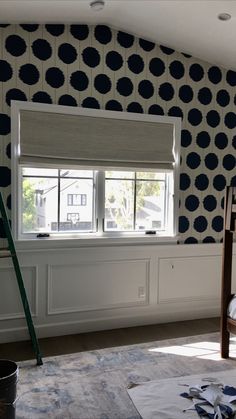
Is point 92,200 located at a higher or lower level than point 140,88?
lower

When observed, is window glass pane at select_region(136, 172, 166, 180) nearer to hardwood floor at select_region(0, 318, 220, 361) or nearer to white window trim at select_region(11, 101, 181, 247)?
white window trim at select_region(11, 101, 181, 247)

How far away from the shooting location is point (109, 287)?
3.62 metres

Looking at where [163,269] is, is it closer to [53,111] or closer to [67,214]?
[67,214]

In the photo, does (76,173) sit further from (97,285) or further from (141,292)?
(141,292)

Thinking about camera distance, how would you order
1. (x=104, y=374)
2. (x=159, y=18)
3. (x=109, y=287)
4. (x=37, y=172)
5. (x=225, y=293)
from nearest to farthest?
(x=104, y=374) < (x=225, y=293) < (x=159, y=18) < (x=37, y=172) < (x=109, y=287)

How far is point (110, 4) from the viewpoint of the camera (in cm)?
300

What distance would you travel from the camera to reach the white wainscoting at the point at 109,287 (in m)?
3.31

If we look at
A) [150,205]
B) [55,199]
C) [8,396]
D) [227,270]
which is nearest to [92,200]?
[55,199]

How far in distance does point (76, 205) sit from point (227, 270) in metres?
1.44

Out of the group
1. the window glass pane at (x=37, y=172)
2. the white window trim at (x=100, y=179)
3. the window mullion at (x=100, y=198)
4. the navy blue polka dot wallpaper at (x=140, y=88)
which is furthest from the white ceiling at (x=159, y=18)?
the window mullion at (x=100, y=198)

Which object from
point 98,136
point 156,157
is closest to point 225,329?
point 156,157

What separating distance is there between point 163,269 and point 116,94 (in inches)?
68.6

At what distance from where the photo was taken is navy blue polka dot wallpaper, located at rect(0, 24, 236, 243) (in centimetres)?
321

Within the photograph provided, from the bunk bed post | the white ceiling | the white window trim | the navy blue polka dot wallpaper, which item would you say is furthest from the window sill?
the white ceiling
